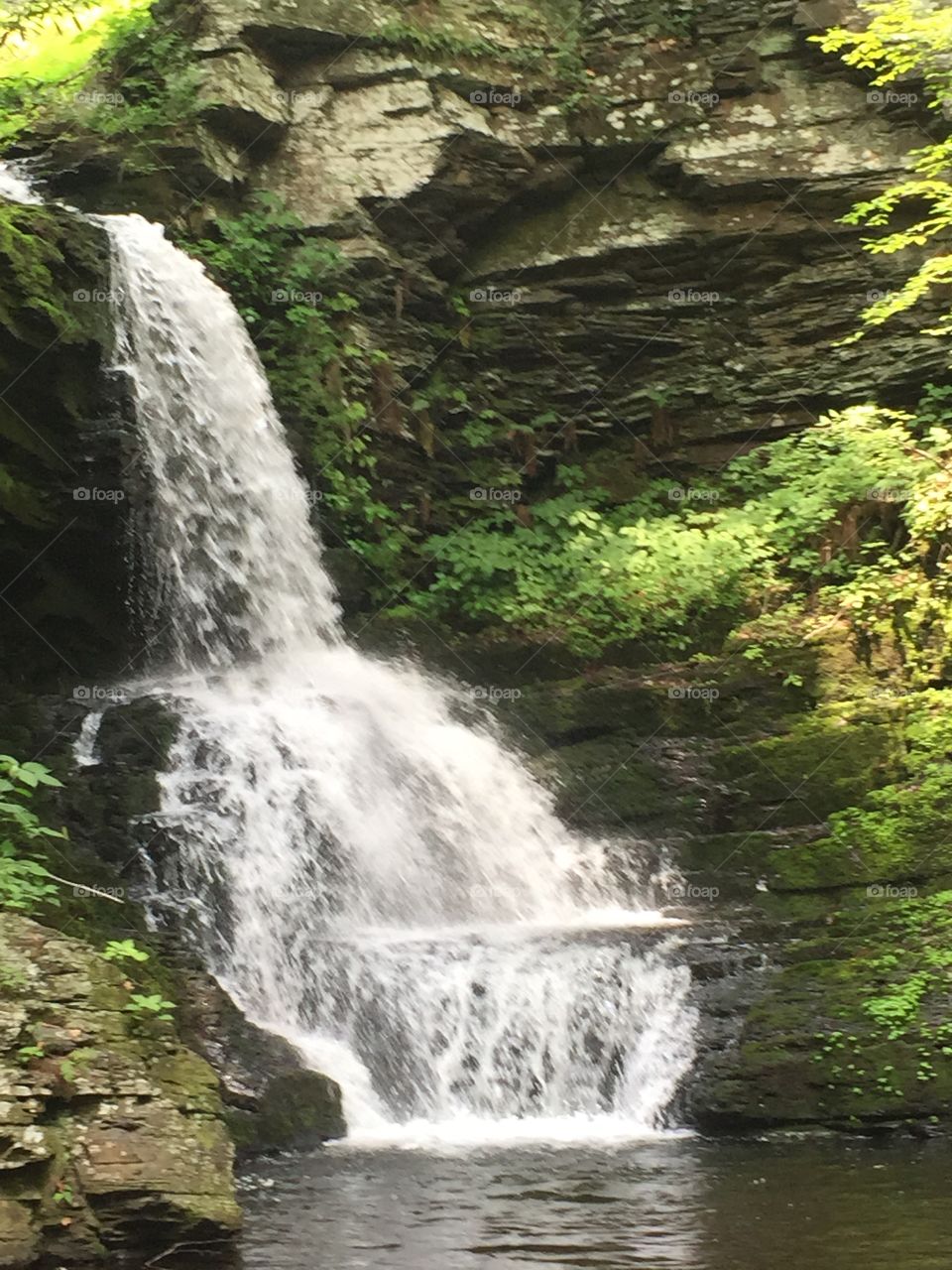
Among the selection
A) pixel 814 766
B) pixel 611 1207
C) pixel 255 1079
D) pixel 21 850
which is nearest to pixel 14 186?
pixel 21 850

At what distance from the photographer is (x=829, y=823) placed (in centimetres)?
1024

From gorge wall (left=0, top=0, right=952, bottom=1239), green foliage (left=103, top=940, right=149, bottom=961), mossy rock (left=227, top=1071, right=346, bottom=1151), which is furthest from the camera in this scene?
gorge wall (left=0, top=0, right=952, bottom=1239)

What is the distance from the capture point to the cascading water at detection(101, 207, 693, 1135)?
308 inches

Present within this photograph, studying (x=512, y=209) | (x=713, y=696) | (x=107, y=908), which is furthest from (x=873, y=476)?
(x=107, y=908)

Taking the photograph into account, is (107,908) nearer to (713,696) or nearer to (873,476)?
(713,696)

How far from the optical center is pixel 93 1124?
16.6 feet

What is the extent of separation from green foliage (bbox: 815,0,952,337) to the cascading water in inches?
217

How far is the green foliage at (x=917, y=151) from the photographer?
1170 centimetres

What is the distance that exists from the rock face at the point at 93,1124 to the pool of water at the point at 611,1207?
36 centimetres

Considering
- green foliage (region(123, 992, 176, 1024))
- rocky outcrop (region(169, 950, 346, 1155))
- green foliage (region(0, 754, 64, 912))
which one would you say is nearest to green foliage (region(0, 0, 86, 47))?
green foliage (region(0, 754, 64, 912))

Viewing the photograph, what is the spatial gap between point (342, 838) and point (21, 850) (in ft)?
8.84

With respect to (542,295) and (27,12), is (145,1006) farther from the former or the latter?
(27,12)

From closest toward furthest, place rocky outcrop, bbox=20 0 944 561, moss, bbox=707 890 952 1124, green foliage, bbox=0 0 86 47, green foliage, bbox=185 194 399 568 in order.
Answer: moss, bbox=707 890 952 1124
green foliage, bbox=185 194 399 568
rocky outcrop, bbox=20 0 944 561
green foliage, bbox=0 0 86 47

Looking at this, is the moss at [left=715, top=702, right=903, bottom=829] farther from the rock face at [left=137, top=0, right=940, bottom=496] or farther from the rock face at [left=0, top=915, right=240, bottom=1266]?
the rock face at [left=0, top=915, right=240, bottom=1266]
